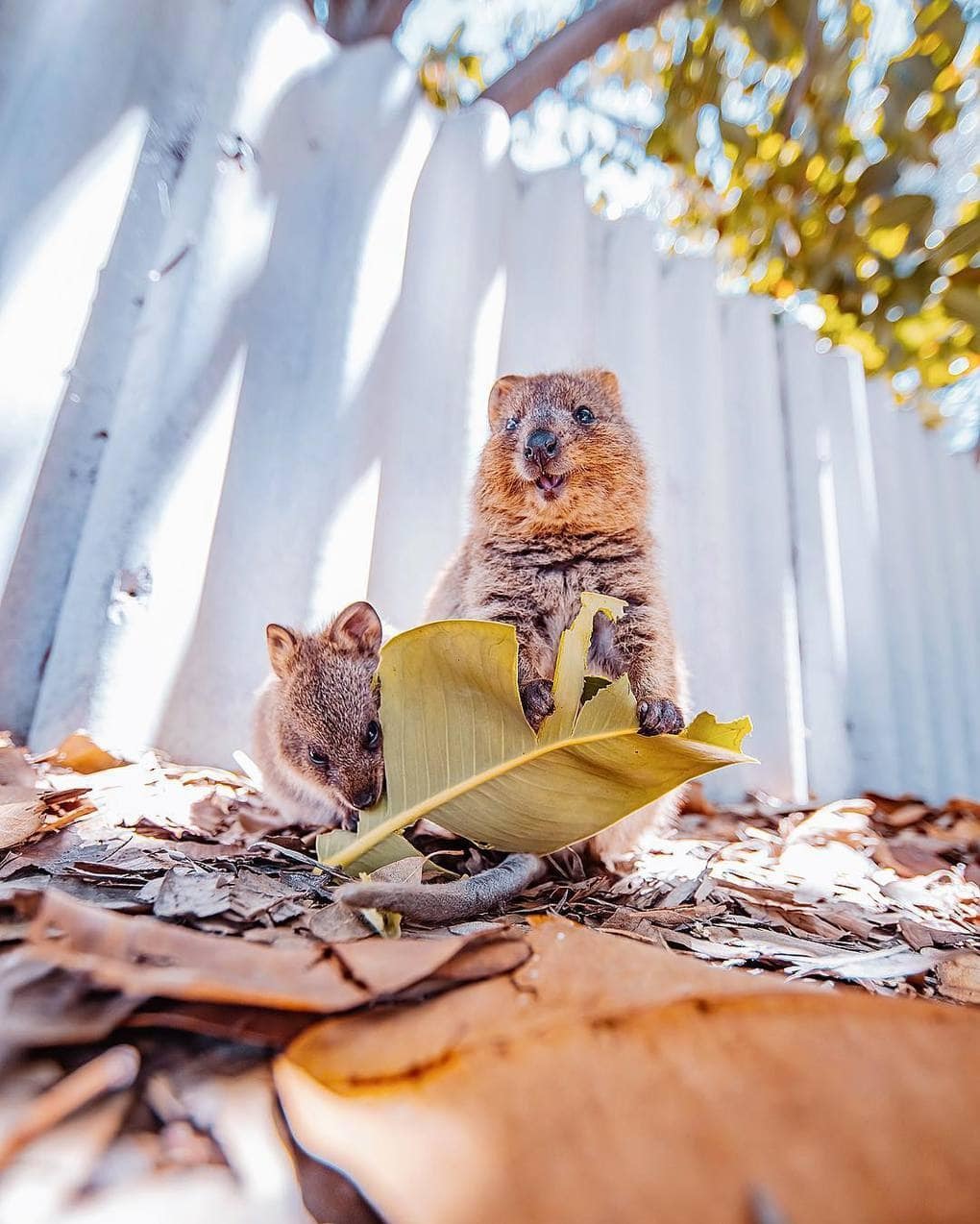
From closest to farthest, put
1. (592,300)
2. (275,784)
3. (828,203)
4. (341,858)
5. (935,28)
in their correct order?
(341,858)
(275,784)
(935,28)
(592,300)
(828,203)

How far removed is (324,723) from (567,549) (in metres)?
1.02

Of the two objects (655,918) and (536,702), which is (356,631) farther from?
(655,918)

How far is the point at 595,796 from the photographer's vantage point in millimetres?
1660

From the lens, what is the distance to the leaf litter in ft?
2.42

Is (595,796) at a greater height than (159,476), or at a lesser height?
lesser

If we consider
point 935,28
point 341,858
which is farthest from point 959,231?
point 341,858

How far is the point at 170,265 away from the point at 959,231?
13.5 feet

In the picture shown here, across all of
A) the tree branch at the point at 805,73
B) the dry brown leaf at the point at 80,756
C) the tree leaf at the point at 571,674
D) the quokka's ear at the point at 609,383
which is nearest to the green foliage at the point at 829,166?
the tree branch at the point at 805,73

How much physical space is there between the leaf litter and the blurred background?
1276 millimetres

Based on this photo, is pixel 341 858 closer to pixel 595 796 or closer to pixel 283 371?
pixel 595 796

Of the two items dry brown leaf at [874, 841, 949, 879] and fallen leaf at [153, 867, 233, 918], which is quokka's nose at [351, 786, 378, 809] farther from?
dry brown leaf at [874, 841, 949, 879]

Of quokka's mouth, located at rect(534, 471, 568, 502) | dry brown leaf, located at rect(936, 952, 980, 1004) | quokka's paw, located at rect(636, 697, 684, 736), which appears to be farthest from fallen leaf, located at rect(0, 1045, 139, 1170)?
quokka's mouth, located at rect(534, 471, 568, 502)

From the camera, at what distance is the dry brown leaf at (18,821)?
1657 millimetres

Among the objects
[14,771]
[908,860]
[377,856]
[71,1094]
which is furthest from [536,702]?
[908,860]
